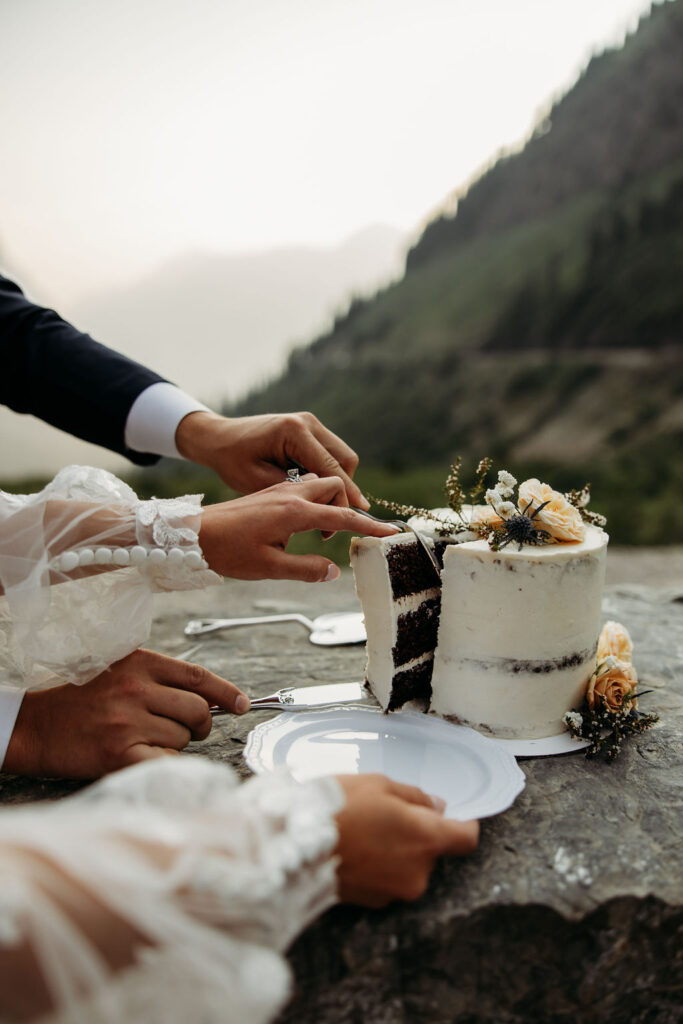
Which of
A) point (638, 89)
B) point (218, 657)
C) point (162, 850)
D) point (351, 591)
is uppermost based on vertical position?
point (638, 89)

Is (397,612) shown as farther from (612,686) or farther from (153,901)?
(153,901)

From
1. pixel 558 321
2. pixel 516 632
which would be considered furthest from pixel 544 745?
pixel 558 321

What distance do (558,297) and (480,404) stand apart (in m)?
3.46

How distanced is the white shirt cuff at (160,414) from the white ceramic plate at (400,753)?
130 cm

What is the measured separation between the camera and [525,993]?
62.0 inches

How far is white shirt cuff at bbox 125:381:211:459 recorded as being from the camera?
2895mm

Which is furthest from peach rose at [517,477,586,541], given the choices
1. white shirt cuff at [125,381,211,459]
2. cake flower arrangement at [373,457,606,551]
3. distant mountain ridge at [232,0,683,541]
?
distant mountain ridge at [232,0,683,541]

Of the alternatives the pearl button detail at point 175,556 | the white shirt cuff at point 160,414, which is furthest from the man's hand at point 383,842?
the white shirt cuff at point 160,414

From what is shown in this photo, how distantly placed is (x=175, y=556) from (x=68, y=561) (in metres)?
0.26

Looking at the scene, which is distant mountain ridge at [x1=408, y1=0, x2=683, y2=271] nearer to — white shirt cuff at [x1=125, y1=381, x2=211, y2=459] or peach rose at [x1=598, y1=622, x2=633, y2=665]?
white shirt cuff at [x1=125, y1=381, x2=211, y2=459]

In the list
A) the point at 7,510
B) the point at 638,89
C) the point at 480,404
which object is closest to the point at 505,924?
the point at 7,510

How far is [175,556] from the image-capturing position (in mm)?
1896

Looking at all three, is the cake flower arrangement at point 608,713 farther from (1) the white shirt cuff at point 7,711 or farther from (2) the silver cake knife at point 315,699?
(1) the white shirt cuff at point 7,711

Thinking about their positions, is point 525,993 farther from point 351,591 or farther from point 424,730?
point 351,591
